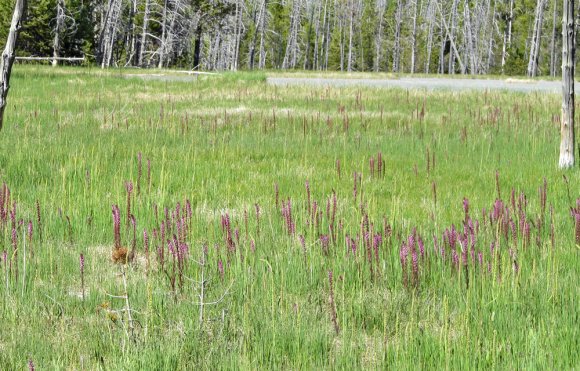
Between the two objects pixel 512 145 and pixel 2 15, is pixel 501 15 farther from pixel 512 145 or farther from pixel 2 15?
pixel 512 145

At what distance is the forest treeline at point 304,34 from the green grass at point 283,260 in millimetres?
31683

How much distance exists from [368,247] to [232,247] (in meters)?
0.76

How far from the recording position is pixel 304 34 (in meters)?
94.3

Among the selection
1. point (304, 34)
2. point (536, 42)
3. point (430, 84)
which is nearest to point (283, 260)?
point (430, 84)

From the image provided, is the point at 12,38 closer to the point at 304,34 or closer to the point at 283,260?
the point at 283,260

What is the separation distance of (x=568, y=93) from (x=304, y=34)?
89424 millimetres

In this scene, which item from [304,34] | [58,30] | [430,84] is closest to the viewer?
[430,84]

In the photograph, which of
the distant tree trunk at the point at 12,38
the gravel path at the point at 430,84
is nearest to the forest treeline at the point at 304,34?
the gravel path at the point at 430,84

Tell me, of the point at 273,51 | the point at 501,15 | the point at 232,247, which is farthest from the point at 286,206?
the point at 273,51

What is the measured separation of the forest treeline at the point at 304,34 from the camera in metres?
47.6

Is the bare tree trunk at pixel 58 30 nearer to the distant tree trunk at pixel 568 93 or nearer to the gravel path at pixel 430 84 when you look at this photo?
the gravel path at pixel 430 84

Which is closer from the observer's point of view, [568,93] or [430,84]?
[568,93]

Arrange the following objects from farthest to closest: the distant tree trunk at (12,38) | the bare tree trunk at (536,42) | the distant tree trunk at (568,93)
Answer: the bare tree trunk at (536,42), the distant tree trunk at (568,93), the distant tree trunk at (12,38)

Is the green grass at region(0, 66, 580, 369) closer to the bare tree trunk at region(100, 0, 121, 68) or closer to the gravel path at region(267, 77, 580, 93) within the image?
the gravel path at region(267, 77, 580, 93)
